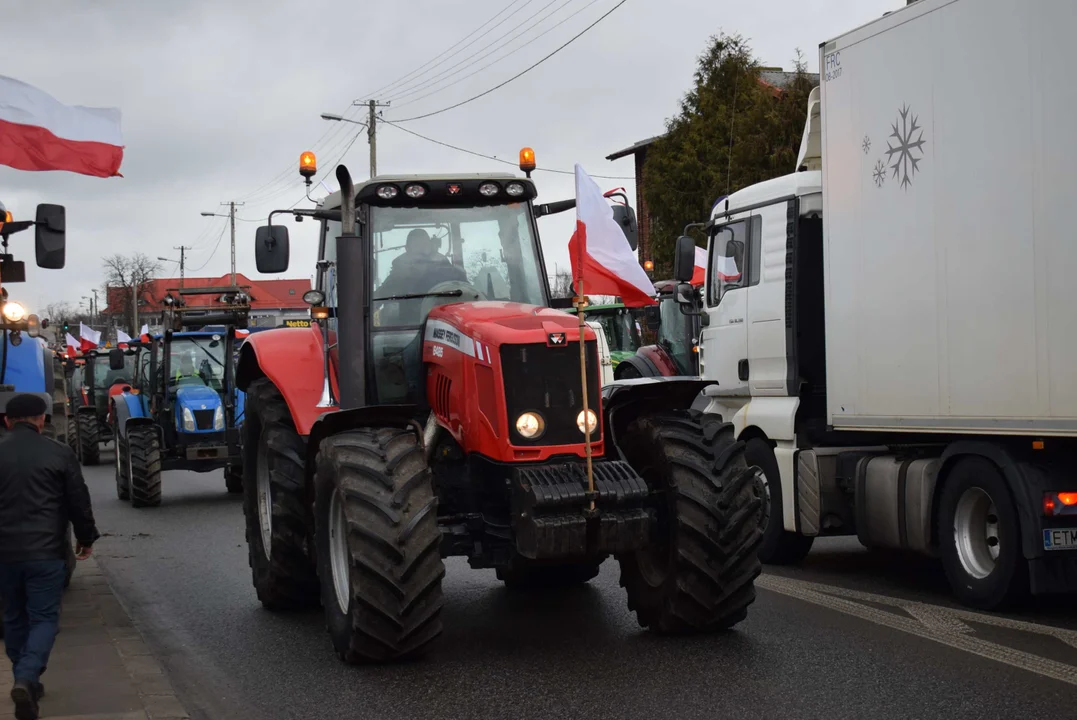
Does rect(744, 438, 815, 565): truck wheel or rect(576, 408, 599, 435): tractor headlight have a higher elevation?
rect(576, 408, 599, 435): tractor headlight

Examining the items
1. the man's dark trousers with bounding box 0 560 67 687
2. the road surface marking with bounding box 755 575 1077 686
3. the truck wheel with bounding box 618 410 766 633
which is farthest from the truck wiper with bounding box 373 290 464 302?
the road surface marking with bounding box 755 575 1077 686

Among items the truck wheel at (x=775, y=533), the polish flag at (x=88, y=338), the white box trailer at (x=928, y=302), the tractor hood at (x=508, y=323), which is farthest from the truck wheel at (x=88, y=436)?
the tractor hood at (x=508, y=323)

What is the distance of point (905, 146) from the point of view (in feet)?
29.7

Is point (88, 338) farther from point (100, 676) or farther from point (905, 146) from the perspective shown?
point (905, 146)

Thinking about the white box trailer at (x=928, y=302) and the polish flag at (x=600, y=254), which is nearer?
the polish flag at (x=600, y=254)

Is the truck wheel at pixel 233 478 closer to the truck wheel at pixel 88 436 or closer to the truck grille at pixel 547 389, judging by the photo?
the truck wheel at pixel 88 436

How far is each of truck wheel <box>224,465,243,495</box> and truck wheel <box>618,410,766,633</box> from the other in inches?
508

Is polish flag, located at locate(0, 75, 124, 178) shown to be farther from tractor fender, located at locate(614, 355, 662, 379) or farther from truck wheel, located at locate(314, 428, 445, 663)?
tractor fender, located at locate(614, 355, 662, 379)

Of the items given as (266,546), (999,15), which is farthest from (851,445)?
→ (266,546)

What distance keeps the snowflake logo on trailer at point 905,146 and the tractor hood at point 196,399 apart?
12784 mm

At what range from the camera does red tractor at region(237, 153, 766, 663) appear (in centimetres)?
681

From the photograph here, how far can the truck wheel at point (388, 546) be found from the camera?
671 centimetres

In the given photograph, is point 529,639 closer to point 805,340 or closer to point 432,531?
point 432,531

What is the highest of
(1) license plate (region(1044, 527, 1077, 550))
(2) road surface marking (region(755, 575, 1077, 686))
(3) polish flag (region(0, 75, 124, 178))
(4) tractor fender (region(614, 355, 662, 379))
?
(3) polish flag (region(0, 75, 124, 178))
